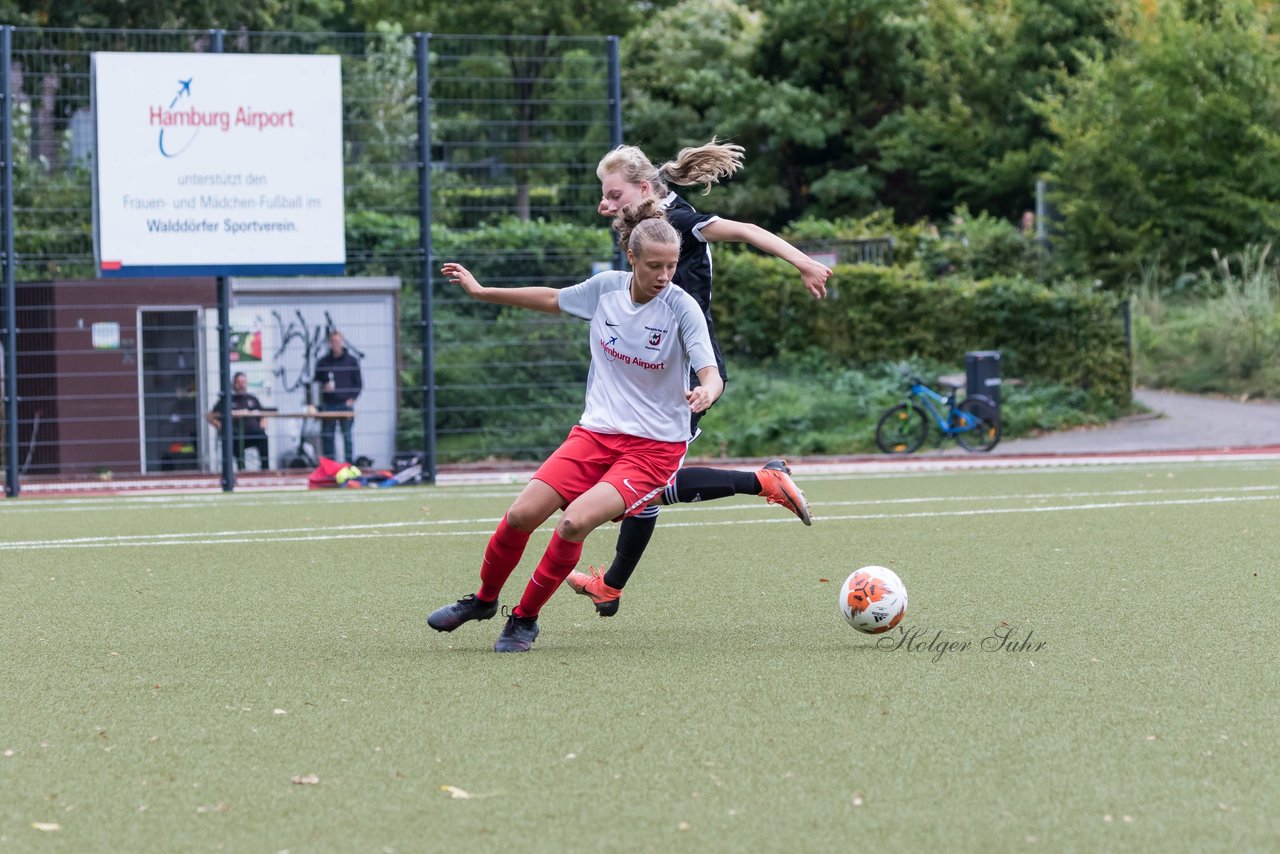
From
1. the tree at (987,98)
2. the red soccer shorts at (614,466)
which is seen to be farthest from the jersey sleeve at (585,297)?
the tree at (987,98)

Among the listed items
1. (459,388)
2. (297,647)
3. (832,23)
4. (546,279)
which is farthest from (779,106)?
(297,647)

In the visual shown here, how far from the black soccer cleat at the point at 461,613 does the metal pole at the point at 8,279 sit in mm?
10123

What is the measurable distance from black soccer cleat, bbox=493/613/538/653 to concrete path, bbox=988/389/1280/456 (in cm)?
1477

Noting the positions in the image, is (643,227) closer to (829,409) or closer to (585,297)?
(585,297)

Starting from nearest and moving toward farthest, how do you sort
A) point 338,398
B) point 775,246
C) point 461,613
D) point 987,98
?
point 461,613
point 775,246
point 338,398
point 987,98

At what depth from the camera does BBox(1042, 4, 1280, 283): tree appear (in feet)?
90.0

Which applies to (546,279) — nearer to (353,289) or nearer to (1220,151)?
(353,289)

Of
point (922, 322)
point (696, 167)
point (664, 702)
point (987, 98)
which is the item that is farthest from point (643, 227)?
point (987, 98)

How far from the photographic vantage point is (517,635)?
618 centimetres

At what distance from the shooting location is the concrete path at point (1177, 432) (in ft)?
66.6

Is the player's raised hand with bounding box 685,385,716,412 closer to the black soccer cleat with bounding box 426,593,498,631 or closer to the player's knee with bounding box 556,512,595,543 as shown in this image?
the player's knee with bounding box 556,512,595,543

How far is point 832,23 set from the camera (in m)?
36.7

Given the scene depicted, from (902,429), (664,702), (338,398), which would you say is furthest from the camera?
(902,429)

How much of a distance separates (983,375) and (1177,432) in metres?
2.62
